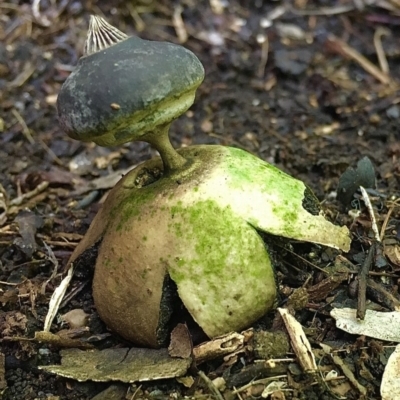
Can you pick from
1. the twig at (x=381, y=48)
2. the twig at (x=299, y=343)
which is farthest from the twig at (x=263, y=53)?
the twig at (x=299, y=343)

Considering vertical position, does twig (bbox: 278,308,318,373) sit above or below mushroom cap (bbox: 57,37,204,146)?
below

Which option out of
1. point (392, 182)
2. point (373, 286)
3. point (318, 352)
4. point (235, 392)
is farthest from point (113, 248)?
point (392, 182)

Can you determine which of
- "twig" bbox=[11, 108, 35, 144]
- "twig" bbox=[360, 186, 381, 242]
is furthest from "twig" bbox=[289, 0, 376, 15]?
"twig" bbox=[360, 186, 381, 242]

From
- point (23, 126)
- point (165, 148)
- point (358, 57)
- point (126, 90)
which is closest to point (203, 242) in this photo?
point (165, 148)

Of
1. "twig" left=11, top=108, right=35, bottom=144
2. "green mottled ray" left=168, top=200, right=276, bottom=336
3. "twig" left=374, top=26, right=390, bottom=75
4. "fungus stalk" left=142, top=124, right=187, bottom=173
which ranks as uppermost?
"fungus stalk" left=142, top=124, right=187, bottom=173

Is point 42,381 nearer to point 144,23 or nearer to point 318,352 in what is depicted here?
point 318,352

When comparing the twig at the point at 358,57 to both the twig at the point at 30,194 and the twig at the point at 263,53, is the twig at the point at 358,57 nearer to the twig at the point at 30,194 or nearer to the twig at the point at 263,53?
the twig at the point at 263,53

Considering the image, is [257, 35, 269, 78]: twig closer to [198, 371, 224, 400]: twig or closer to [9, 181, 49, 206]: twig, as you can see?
[9, 181, 49, 206]: twig
